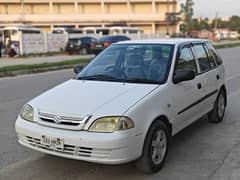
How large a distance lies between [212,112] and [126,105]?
2999mm

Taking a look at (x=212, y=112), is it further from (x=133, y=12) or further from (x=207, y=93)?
(x=133, y=12)

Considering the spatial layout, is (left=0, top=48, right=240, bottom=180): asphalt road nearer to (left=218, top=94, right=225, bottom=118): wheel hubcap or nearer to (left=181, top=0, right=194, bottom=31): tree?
(left=218, top=94, right=225, bottom=118): wheel hubcap

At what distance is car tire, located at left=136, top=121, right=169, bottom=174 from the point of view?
4.30 metres

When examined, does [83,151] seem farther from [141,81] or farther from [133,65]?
[133,65]

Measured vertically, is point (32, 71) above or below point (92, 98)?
below

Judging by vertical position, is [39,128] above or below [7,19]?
below

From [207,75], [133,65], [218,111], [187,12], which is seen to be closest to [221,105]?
[218,111]

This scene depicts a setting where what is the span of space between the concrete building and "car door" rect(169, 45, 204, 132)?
2785 inches

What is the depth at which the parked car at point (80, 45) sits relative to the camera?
31864mm

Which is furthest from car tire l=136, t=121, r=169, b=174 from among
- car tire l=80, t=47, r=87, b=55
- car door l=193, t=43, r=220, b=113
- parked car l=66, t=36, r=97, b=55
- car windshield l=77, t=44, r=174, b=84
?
car tire l=80, t=47, r=87, b=55

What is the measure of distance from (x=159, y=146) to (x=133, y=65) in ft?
4.18

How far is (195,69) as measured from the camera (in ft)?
18.9

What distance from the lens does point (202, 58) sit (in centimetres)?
623

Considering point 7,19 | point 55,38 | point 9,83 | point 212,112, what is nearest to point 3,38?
point 55,38
